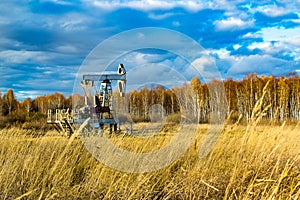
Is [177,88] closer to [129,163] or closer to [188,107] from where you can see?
[188,107]

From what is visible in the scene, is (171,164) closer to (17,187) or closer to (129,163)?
(129,163)

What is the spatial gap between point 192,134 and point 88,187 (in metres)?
2.84

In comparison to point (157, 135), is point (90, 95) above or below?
above

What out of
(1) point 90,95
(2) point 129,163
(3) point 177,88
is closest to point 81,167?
(2) point 129,163

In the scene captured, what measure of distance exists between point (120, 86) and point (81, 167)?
1003cm

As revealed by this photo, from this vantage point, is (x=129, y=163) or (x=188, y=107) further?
(x=188, y=107)

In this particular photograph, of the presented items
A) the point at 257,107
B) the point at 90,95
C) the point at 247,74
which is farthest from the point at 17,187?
the point at 247,74

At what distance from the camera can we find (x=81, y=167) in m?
4.62

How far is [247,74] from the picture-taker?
219 feet

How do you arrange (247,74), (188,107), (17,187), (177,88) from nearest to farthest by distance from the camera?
1. (17,187)
2. (177,88)
3. (188,107)
4. (247,74)

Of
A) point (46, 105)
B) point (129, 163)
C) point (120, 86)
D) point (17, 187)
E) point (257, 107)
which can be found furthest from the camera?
point (46, 105)

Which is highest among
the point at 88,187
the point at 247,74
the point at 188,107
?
the point at 247,74

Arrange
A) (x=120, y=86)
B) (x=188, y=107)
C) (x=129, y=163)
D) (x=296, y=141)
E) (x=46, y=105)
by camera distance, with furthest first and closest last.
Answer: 1. (x=46, y=105)
2. (x=120, y=86)
3. (x=188, y=107)
4. (x=296, y=141)
5. (x=129, y=163)

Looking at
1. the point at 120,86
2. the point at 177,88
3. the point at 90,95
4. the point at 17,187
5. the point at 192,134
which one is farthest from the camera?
the point at 90,95
